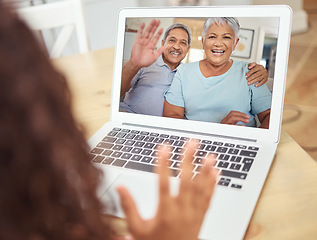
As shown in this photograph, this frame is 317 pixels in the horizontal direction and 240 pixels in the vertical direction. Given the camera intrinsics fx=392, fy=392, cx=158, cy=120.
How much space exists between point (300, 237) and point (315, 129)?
1.40 meters

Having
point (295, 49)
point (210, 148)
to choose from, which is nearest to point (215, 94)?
point (210, 148)

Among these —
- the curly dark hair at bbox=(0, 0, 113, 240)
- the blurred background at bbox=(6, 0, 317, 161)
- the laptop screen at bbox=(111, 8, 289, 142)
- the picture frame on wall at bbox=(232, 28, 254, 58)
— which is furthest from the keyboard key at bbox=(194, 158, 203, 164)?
the blurred background at bbox=(6, 0, 317, 161)

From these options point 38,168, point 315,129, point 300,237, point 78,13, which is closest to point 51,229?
point 38,168

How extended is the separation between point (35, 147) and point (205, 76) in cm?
52

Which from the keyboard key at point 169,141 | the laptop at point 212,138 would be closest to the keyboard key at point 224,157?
the laptop at point 212,138

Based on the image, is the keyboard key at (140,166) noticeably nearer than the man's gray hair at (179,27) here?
Yes

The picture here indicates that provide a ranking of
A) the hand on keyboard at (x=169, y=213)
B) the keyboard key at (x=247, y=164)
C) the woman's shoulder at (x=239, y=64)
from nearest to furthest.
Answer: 1. the hand on keyboard at (x=169, y=213)
2. the keyboard key at (x=247, y=164)
3. the woman's shoulder at (x=239, y=64)

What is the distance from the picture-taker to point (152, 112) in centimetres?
79

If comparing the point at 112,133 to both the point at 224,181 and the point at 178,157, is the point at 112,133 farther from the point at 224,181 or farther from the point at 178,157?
the point at 224,181

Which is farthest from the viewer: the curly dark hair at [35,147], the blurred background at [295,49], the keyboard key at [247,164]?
the blurred background at [295,49]

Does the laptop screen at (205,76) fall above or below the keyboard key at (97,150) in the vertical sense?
above

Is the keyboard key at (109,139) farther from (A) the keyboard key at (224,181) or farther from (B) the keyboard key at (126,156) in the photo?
(A) the keyboard key at (224,181)

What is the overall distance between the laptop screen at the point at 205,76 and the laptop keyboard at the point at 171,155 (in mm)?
53

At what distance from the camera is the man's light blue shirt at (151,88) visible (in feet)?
2.56
